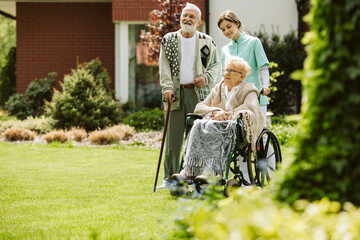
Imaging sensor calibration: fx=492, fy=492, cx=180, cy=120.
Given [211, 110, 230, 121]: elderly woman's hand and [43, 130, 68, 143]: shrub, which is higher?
[211, 110, 230, 121]: elderly woman's hand

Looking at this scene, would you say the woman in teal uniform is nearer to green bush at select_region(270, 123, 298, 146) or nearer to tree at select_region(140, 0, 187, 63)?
green bush at select_region(270, 123, 298, 146)

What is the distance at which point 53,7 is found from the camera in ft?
46.6

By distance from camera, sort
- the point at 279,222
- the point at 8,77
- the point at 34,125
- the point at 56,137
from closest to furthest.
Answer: the point at 279,222, the point at 56,137, the point at 34,125, the point at 8,77

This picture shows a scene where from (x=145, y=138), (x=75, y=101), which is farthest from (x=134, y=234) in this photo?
(x=75, y=101)

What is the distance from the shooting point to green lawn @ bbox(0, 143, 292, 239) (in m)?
3.39

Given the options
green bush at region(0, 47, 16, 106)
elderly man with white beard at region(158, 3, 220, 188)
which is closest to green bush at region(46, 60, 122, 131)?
elderly man with white beard at region(158, 3, 220, 188)

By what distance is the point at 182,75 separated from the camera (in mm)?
5145

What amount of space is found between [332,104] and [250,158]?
8.12 ft

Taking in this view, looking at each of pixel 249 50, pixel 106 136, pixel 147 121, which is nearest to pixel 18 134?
pixel 106 136

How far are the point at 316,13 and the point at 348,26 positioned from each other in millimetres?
162

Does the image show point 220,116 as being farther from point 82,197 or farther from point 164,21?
point 164,21

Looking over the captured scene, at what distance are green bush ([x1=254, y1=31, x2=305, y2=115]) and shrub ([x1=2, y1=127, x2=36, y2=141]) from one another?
5.74m

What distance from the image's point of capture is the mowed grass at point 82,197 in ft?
11.1

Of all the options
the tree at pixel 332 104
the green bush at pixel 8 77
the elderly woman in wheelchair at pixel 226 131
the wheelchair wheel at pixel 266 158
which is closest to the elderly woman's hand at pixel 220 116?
the elderly woman in wheelchair at pixel 226 131
